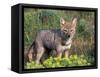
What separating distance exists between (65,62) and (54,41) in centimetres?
21

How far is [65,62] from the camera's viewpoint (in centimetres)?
244

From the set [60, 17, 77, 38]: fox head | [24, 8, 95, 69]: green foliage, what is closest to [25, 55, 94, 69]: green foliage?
[24, 8, 95, 69]: green foliage

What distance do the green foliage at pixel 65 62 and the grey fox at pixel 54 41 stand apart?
0.04 metres

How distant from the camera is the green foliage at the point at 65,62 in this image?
2330 mm

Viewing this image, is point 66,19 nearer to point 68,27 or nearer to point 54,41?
point 68,27

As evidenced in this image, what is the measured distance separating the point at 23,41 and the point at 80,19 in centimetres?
57

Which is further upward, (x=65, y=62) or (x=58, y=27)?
(x=58, y=27)

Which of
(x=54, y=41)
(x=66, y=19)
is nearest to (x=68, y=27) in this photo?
(x=66, y=19)

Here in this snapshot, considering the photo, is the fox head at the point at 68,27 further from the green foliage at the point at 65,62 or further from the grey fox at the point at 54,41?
the green foliage at the point at 65,62

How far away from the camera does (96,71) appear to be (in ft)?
8.44

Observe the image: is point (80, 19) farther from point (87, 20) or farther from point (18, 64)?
point (18, 64)

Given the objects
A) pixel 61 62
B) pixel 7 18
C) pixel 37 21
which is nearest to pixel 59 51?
pixel 61 62

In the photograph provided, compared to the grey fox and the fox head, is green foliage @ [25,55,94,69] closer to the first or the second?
the grey fox

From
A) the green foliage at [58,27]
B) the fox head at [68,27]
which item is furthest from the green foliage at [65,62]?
the fox head at [68,27]
